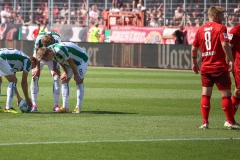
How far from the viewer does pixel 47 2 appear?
46.1 meters

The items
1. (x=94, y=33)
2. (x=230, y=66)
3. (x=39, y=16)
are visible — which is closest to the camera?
(x=230, y=66)

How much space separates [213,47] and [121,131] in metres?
2.13

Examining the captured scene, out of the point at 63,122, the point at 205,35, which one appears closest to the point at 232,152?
the point at 205,35

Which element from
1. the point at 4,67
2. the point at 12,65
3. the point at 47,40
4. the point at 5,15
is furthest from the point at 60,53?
the point at 5,15

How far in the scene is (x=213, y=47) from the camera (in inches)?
479

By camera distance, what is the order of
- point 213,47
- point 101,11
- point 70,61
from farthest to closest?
point 101,11 → point 70,61 → point 213,47

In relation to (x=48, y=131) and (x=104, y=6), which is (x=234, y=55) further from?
(x=104, y=6)

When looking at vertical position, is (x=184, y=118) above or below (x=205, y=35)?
below

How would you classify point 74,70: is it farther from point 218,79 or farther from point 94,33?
point 94,33

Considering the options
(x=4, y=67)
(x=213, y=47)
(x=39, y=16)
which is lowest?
(x=4, y=67)

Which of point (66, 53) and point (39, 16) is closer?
point (66, 53)

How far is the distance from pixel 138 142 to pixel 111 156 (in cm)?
132

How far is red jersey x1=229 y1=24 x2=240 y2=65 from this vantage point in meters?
12.8

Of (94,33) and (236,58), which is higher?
(236,58)
